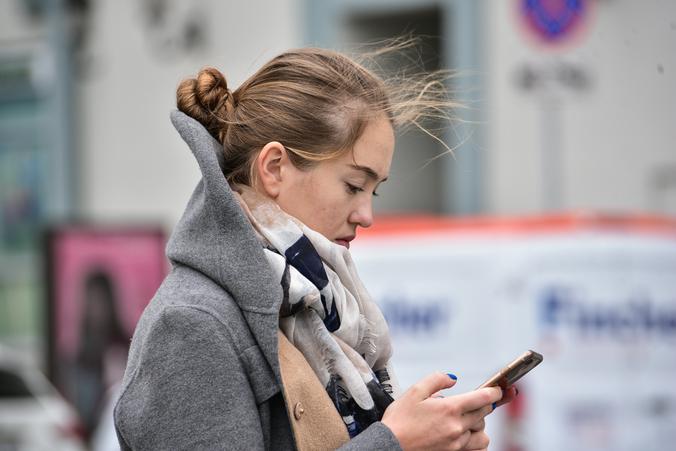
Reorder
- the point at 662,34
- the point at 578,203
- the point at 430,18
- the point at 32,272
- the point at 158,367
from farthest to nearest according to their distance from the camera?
the point at 32,272 < the point at 430,18 < the point at 578,203 < the point at 662,34 < the point at 158,367

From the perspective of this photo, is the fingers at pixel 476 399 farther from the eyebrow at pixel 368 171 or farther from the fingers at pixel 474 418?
the eyebrow at pixel 368 171

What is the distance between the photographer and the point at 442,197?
10469mm

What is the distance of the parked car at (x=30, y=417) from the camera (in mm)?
7715

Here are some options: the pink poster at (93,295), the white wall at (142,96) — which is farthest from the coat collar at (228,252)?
the white wall at (142,96)

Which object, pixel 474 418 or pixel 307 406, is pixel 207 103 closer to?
pixel 307 406

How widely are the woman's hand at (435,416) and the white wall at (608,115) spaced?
6.81 m

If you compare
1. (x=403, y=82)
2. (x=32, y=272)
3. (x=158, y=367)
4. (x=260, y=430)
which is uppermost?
(x=403, y=82)

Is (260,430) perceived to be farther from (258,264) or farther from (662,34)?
(662,34)

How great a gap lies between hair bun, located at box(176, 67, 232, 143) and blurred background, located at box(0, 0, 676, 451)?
15.2 inches

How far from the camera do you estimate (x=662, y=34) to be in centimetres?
807

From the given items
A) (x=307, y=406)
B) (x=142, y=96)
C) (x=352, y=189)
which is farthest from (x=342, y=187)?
(x=142, y=96)

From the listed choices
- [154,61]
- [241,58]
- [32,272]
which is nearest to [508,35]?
[241,58]

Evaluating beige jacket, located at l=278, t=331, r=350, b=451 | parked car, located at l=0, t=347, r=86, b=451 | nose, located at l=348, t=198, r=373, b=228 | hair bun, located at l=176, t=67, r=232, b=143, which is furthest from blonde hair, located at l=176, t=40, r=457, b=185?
parked car, located at l=0, t=347, r=86, b=451

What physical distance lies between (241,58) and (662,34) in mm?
3858
